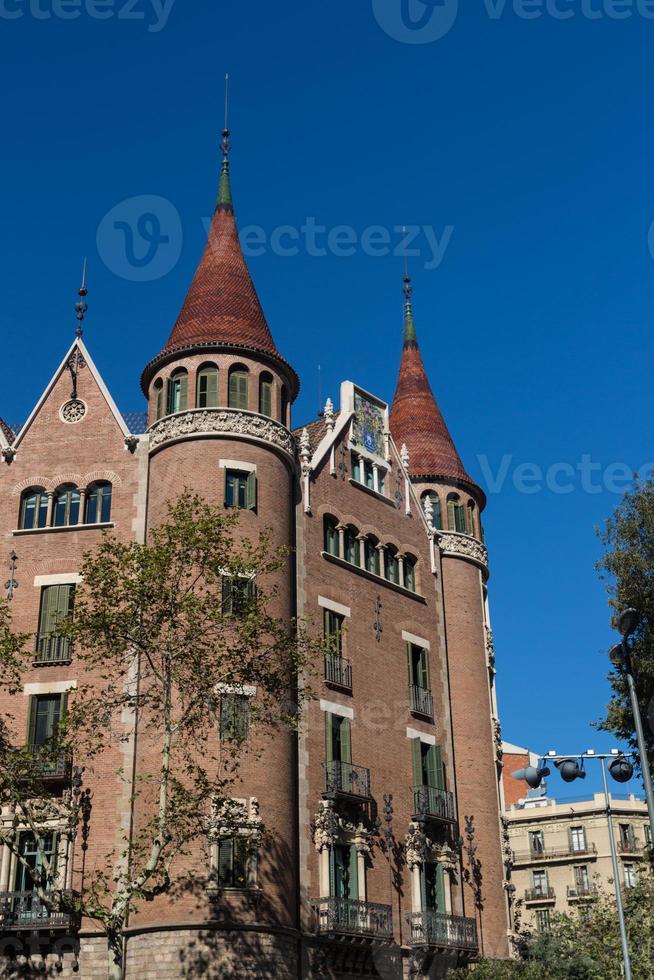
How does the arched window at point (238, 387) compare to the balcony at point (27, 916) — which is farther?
the arched window at point (238, 387)

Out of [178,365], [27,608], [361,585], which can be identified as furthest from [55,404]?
[361,585]

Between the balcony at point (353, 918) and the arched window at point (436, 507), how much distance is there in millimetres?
15163

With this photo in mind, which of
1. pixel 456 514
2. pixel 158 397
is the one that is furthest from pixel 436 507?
pixel 158 397

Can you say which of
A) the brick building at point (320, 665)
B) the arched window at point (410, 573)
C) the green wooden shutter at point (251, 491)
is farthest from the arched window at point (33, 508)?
the arched window at point (410, 573)

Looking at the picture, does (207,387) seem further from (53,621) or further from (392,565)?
(392,565)

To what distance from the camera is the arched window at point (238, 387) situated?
38719mm

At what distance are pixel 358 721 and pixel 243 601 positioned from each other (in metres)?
11.2

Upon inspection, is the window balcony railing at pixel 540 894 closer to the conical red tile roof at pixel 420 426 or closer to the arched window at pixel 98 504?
the conical red tile roof at pixel 420 426

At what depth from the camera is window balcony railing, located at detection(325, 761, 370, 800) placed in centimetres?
3631

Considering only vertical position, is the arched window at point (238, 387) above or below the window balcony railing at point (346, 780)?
above

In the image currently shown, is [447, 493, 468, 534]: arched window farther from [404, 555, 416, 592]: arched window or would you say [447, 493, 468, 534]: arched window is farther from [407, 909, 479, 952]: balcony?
[407, 909, 479, 952]: balcony

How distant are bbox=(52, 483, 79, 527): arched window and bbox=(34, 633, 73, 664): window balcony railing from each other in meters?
3.82

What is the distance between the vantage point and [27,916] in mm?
32062

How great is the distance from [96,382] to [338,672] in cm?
1217
